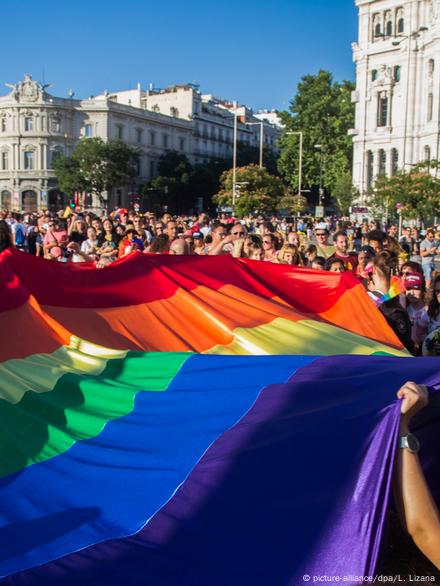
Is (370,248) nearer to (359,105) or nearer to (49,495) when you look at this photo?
(49,495)

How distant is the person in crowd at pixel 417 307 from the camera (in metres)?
6.38

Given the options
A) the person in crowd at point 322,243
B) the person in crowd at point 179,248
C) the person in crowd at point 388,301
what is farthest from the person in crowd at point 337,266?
the person in crowd at point 322,243

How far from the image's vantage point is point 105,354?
475 centimetres

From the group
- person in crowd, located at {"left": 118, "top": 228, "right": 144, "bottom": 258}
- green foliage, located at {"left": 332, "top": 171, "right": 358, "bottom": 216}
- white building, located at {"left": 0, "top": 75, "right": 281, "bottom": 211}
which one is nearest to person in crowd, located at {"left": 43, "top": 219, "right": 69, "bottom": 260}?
person in crowd, located at {"left": 118, "top": 228, "right": 144, "bottom": 258}

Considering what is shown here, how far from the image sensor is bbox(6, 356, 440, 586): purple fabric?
8.89ft

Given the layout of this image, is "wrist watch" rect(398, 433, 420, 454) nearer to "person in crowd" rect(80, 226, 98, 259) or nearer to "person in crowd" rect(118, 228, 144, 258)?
"person in crowd" rect(118, 228, 144, 258)

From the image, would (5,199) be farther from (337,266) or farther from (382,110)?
(337,266)

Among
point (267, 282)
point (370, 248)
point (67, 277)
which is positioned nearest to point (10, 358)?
point (67, 277)

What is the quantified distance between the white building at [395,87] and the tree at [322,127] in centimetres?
680

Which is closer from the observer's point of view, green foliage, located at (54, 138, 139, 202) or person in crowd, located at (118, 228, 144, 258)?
person in crowd, located at (118, 228, 144, 258)

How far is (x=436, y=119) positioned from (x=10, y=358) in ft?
178

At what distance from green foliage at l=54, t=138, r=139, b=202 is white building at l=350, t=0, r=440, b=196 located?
89.7 feet

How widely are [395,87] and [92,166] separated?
33490 mm

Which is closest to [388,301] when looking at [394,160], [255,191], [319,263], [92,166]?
[319,263]
